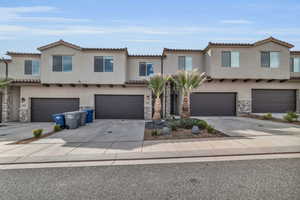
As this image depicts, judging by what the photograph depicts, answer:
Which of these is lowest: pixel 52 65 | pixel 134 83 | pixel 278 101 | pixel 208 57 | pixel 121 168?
pixel 121 168

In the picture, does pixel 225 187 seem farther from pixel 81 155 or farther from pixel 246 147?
pixel 81 155

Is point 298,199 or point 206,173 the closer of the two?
point 298,199

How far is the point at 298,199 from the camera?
2.66m

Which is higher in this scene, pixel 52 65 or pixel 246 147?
pixel 52 65

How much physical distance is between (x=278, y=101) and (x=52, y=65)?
22289 mm

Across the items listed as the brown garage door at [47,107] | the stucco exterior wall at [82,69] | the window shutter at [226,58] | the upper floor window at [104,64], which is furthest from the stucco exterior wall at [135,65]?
the brown garage door at [47,107]

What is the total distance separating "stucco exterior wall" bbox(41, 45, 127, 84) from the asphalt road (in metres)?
10.3

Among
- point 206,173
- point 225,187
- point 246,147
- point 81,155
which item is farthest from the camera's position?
point 246,147

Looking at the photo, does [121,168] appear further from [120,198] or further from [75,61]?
[75,61]

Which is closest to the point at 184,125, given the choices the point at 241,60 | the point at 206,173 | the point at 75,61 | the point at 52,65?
the point at 206,173

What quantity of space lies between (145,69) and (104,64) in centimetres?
410

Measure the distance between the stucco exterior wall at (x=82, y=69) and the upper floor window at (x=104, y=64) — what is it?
0.28 m

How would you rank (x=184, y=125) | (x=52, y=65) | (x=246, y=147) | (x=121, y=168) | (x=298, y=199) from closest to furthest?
1. (x=298, y=199)
2. (x=121, y=168)
3. (x=246, y=147)
4. (x=184, y=125)
5. (x=52, y=65)

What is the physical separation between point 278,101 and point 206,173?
1562 cm
